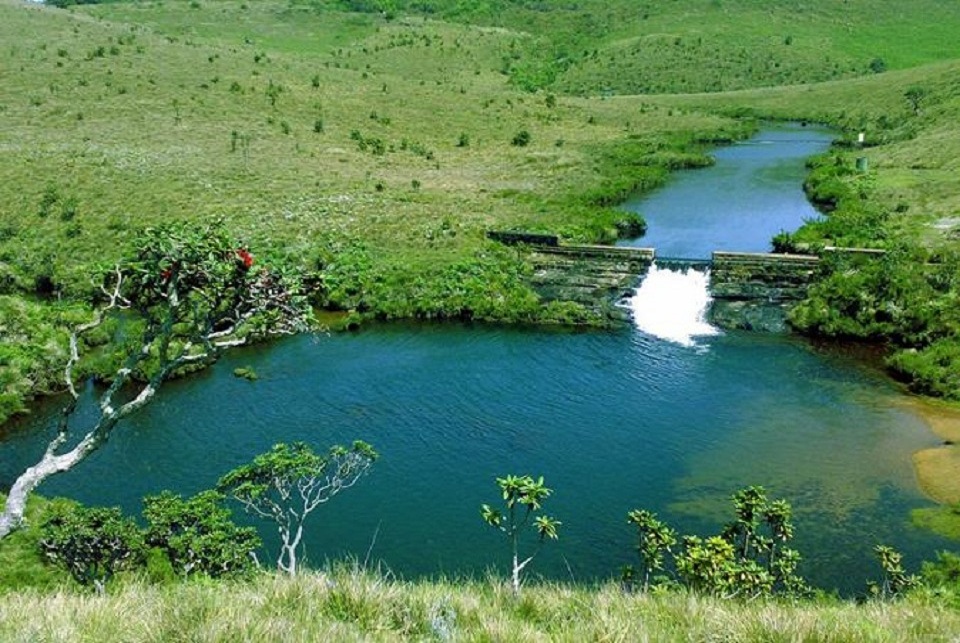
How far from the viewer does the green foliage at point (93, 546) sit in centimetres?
2534

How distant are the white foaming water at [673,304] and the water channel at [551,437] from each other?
1.46 m

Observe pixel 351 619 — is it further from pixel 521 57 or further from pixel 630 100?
pixel 521 57

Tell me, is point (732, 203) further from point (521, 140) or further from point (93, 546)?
point (93, 546)

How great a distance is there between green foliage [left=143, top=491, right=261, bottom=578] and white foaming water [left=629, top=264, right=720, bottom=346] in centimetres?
3079

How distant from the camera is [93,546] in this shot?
2566 centimetres

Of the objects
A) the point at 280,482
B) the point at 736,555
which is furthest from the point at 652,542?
the point at 280,482

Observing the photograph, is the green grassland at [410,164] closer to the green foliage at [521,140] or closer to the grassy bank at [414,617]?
Answer: the grassy bank at [414,617]

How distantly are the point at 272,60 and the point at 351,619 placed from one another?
120514 mm

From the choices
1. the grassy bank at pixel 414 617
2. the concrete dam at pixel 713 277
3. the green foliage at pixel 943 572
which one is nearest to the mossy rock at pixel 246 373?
the concrete dam at pixel 713 277

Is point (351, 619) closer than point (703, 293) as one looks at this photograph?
Yes

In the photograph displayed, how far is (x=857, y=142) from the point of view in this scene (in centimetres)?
10406

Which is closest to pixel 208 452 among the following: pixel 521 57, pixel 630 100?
pixel 630 100

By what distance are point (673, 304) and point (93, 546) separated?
39302 millimetres

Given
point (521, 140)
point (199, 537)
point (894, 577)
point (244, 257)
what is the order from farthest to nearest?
point (521, 140)
point (894, 577)
point (199, 537)
point (244, 257)
